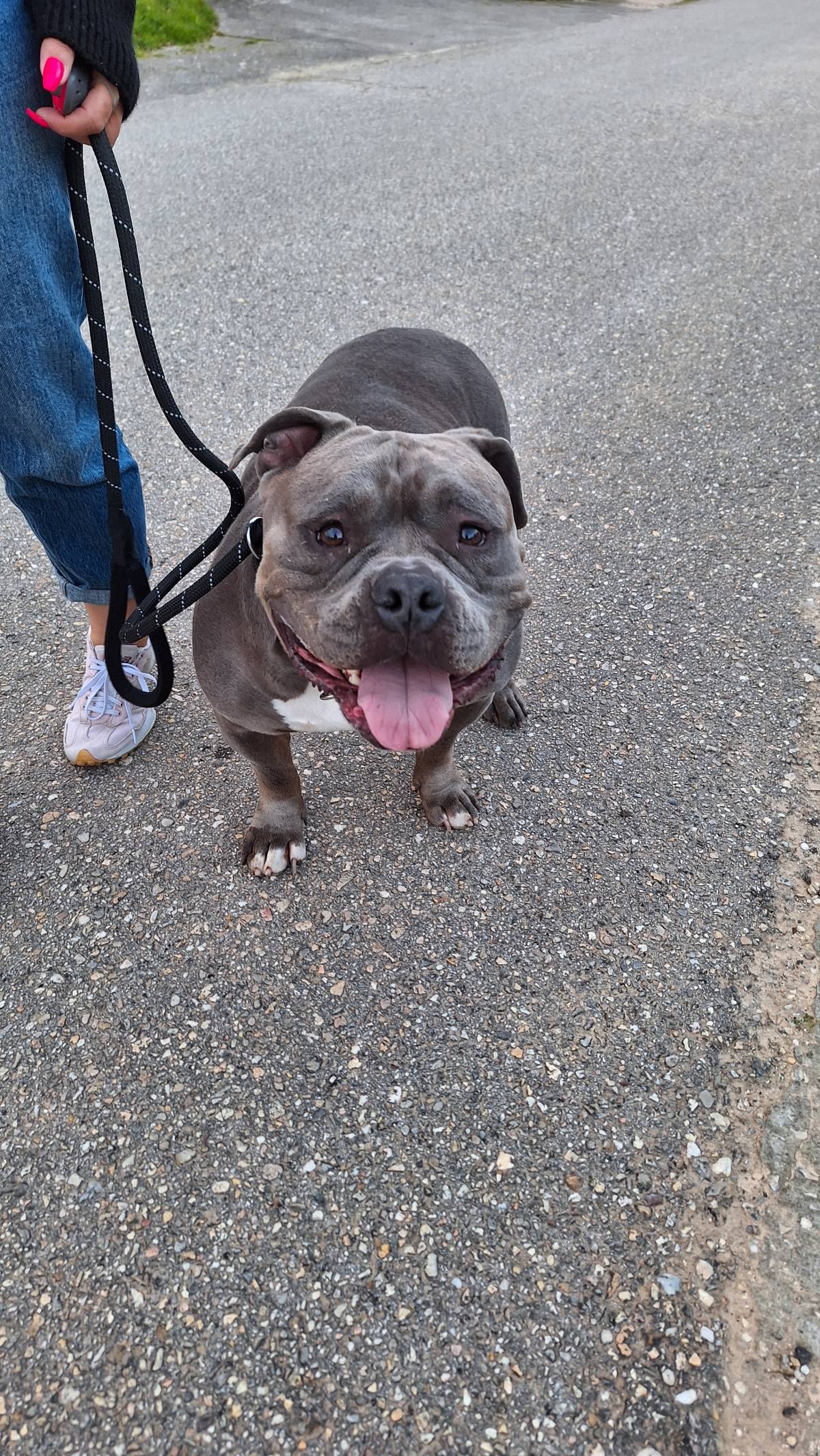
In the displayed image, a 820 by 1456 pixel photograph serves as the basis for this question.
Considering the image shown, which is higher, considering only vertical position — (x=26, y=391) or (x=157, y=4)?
(x=157, y=4)

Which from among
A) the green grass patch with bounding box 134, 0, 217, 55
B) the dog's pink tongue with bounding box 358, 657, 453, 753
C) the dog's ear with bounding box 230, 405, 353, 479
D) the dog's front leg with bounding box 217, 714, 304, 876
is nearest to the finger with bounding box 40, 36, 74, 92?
the dog's ear with bounding box 230, 405, 353, 479

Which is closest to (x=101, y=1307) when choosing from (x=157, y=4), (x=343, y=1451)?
(x=343, y=1451)

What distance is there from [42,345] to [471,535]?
1.21 meters

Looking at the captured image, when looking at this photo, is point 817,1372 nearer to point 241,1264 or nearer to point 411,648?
point 241,1264

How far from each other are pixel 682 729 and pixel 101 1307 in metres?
2.50

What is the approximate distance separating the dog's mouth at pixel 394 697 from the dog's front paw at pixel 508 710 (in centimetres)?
118

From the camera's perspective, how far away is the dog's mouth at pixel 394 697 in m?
2.30

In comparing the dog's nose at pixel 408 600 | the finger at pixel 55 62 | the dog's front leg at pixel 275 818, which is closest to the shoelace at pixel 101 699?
the dog's front leg at pixel 275 818

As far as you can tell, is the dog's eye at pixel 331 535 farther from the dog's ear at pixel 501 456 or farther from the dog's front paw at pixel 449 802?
the dog's front paw at pixel 449 802

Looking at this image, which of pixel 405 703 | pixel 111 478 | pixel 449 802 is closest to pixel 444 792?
pixel 449 802

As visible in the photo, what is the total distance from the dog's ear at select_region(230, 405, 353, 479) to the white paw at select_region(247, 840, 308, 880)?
1.13 metres

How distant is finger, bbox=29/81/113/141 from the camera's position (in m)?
2.33

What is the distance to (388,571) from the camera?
87.9 inches

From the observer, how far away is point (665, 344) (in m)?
5.89
